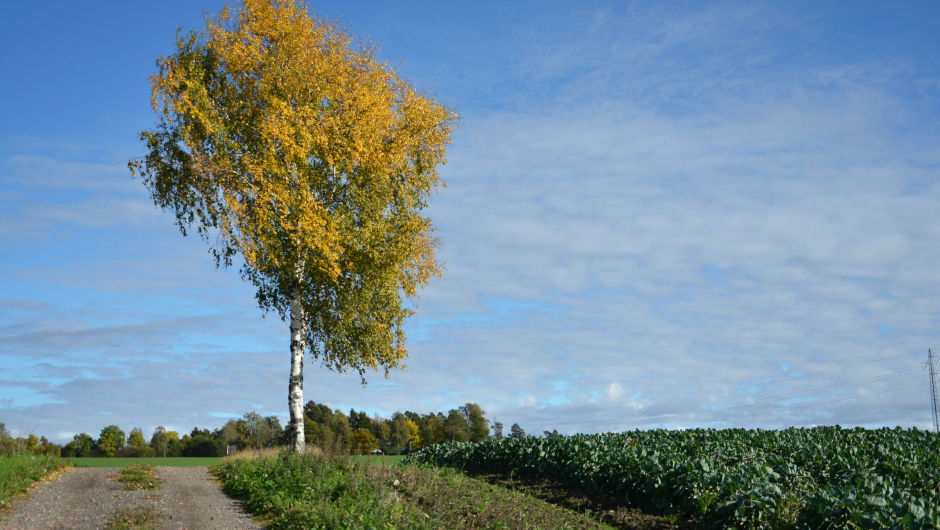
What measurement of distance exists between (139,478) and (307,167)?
31.7ft

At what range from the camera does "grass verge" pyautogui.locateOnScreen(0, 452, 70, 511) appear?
12.6 metres

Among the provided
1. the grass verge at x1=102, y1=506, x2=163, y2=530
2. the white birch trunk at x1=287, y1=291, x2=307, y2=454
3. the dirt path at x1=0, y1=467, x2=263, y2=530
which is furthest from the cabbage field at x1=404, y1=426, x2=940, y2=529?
the grass verge at x1=102, y1=506, x2=163, y2=530

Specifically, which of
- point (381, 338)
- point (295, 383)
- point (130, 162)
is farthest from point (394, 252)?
point (130, 162)

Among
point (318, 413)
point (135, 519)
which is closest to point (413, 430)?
point (318, 413)

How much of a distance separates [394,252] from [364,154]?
10.9 ft

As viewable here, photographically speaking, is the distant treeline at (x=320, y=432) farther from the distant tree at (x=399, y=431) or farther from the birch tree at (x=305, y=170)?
the birch tree at (x=305, y=170)

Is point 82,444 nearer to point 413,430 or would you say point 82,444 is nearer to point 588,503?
point 413,430

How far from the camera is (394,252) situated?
19.5m

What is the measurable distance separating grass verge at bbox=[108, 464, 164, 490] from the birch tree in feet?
12.7

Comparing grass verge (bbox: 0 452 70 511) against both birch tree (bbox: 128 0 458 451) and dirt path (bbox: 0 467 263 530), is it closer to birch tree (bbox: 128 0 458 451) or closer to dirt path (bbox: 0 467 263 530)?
dirt path (bbox: 0 467 263 530)

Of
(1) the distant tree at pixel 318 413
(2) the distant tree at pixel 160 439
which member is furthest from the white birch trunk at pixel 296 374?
(2) the distant tree at pixel 160 439

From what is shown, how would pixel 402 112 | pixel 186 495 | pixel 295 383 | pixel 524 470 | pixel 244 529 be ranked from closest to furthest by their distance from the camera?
pixel 244 529
pixel 186 495
pixel 524 470
pixel 295 383
pixel 402 112

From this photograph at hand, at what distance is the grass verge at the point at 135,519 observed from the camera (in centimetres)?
1041

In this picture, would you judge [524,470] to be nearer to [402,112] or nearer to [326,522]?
[326,522]
